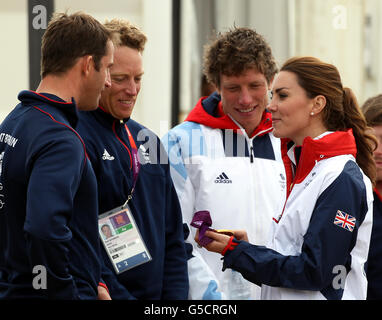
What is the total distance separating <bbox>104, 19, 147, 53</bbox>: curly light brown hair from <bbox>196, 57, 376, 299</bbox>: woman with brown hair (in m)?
0.63

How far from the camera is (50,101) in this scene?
226 centimetres

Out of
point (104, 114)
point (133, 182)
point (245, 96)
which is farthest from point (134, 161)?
point (245, 96)

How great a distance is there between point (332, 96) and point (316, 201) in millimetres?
481

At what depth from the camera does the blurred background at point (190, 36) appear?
5.18 meters

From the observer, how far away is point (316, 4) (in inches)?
280

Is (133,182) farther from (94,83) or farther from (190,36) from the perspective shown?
(190,36)

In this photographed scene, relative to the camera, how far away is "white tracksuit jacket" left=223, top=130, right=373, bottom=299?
8.42 feet

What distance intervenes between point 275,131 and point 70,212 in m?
1.13

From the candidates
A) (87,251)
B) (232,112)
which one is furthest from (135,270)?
(232,112)

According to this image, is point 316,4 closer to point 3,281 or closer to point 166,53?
point 166,53

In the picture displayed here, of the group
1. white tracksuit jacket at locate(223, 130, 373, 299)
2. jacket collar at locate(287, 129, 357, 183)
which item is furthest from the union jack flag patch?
jacket collar at locate(287, 129, 357, 183)

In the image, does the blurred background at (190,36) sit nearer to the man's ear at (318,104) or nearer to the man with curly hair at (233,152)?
the man with curly hair at (233,152)

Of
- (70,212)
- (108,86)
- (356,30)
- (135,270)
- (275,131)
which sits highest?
(356,30)

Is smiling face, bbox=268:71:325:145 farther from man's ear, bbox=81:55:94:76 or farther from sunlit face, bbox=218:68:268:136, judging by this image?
man's ear, bbox=81:55:94:76
